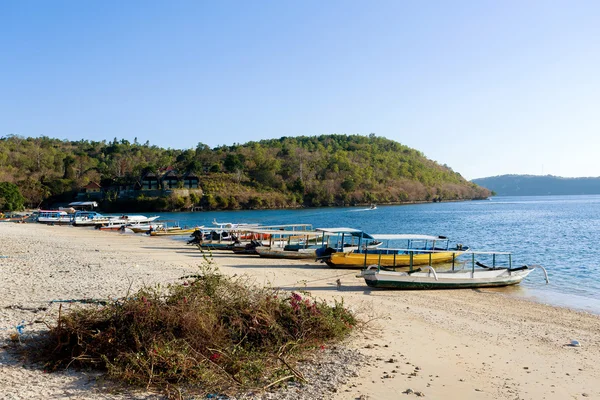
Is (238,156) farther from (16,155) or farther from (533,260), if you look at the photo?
(533,260)

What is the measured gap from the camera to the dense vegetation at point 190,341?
740 centimetres

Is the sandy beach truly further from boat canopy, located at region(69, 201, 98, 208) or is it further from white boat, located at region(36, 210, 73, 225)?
boat canopy, located at region(69, 201, 98, 208)

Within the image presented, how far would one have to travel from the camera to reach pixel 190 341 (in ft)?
26.3

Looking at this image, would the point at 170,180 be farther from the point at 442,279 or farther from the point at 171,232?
the point at 442,279

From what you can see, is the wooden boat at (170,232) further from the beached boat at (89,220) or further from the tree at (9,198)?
the tree at (9,198)

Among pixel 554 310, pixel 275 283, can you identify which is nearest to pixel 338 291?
pixel 275 283

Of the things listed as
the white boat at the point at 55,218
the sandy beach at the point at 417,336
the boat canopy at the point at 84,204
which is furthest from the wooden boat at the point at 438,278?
the boat canopy at the point at 84,204

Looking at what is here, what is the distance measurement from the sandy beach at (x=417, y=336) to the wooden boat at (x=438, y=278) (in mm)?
401

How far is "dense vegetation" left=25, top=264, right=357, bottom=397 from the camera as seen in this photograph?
7398 millimetres

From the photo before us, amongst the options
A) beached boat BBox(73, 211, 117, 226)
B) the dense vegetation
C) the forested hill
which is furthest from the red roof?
the dense vegetation

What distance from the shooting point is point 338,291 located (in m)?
16.9

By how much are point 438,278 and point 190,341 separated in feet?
40.6

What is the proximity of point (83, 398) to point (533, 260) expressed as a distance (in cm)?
2891

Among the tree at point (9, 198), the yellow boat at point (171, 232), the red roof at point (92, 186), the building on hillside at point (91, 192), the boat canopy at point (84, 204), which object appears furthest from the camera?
the red roof at point (92, 186)
